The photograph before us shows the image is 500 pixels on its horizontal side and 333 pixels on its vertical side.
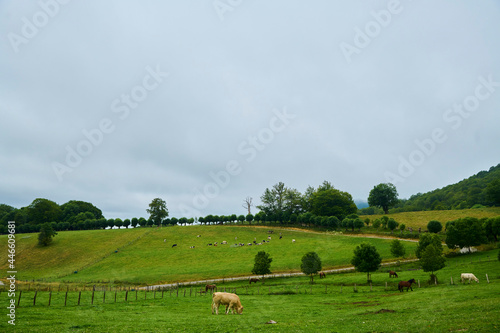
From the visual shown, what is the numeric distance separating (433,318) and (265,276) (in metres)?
44.4

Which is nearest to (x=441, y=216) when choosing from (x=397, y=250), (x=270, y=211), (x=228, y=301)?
(x=397, y=250)

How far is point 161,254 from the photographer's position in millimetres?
87625

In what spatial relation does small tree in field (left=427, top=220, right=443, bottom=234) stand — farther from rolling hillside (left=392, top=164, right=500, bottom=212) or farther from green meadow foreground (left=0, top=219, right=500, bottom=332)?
rolling hillside (left=392, top=164, right=500, bottom=212)

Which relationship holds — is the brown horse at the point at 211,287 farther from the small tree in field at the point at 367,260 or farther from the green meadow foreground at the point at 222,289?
the small tree in field at the point at 367,260

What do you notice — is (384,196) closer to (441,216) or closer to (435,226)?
(441,216)

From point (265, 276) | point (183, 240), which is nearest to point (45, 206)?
point (183, 240)

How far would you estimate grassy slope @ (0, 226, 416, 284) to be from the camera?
220 ft

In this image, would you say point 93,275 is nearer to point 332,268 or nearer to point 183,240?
point 183,240

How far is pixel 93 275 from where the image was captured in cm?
7106

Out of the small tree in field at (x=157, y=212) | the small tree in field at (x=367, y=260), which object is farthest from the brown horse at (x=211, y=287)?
the small tree in field at (x=157, y=212)

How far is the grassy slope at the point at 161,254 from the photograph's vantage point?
67.2m

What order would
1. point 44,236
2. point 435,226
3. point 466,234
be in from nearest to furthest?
point 466,234
point 435,226
point 44,236

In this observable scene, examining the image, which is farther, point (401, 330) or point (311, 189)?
point (311, 189)

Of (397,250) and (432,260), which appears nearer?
(432,260)
